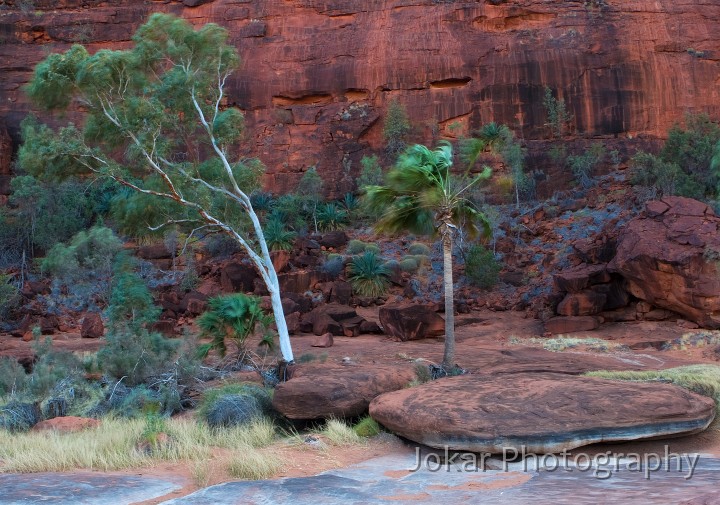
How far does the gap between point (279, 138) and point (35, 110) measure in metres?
11.8

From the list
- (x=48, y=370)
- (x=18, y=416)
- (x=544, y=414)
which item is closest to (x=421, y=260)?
(x=48, y=370)

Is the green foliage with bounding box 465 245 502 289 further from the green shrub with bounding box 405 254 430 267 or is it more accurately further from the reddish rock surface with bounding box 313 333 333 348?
the reddish rock surface with bounding box 313 333 333 348

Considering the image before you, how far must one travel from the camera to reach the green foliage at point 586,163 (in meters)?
30.2

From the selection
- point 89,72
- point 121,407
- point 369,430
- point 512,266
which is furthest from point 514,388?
point 512,266

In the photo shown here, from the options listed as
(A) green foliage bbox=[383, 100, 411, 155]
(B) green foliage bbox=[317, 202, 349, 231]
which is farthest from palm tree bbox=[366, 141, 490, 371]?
(A) green foliage bbox=[383, 100, 411, 155]

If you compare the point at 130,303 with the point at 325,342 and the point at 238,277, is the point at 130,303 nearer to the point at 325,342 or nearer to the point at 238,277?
the point at 325,342

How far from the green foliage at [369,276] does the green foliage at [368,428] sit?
46.5ft

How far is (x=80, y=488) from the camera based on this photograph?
23.6ft

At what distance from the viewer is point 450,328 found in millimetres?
14203

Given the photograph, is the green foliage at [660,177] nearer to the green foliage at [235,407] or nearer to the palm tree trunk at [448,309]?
the palm tree trunk at [448,309]

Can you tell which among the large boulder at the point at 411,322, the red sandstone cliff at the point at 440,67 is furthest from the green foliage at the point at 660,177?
the large boulder at the point at 411,322

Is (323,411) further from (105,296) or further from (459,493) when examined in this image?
(105,296)

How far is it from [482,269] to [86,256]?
12105mm

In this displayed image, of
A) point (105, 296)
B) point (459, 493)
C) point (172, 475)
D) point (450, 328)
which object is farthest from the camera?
point (105, 296)
